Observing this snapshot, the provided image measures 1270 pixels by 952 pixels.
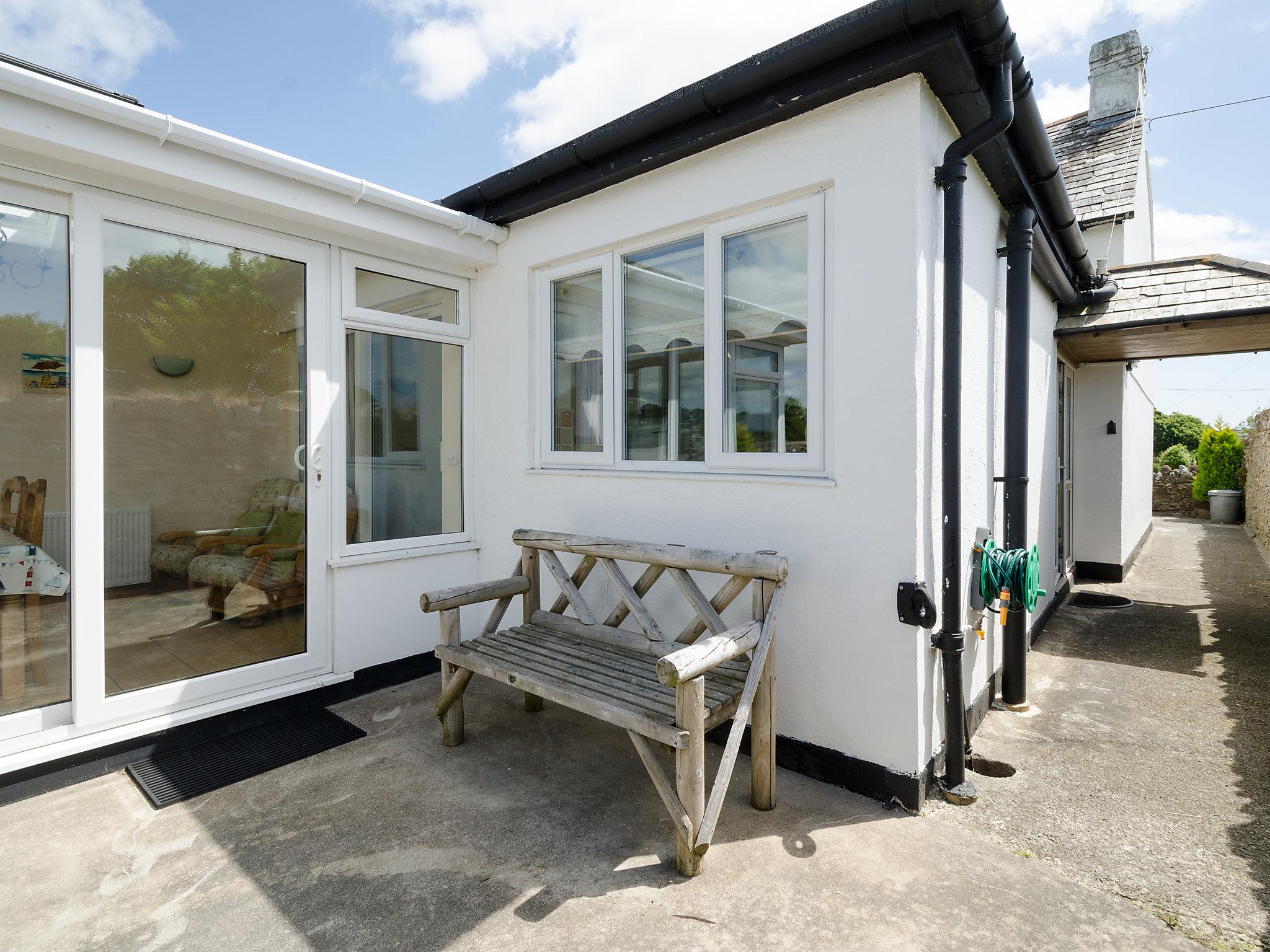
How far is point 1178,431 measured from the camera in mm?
21547

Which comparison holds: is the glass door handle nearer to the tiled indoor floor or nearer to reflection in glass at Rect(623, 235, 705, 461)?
the tiled indoor floor

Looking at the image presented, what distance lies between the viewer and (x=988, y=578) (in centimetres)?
321

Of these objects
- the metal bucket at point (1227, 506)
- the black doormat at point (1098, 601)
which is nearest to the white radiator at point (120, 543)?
the black doormat at point (1098, 601)

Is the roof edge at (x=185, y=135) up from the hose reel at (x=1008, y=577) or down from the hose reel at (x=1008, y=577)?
up

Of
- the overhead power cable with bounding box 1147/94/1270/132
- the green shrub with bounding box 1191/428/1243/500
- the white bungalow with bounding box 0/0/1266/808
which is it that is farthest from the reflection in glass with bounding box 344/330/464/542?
the green shrub with bounding box 1191/428/1243/500

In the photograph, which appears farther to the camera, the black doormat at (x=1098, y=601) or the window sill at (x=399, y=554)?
the black doormat at (x=1098, y=601)

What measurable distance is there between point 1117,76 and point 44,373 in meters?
12.3

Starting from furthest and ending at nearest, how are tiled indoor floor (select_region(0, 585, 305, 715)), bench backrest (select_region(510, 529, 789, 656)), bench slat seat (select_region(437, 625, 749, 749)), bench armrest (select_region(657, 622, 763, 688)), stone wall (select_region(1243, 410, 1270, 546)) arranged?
stone wall (select_region(1243, 410, 1270, 546)), tiled indoor floor (select_region(0, 585, 305, 715)), bench backrest (select_region(510, 529, 789, 656)), bench slat seat (select_region(437, 625, 749, 749)), bench armrest (select_region(657, 622, 763, 688))

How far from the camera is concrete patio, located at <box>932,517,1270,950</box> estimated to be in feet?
7.09

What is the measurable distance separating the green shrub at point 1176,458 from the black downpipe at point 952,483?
64.7ft

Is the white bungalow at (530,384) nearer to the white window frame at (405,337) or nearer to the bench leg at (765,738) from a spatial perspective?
the white window frame at (405,337)

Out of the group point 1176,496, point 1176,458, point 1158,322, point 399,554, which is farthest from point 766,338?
point 1176,458

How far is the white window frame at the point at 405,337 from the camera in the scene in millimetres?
3842

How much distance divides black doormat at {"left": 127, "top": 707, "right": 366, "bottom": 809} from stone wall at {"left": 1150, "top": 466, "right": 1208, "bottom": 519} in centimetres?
1789
